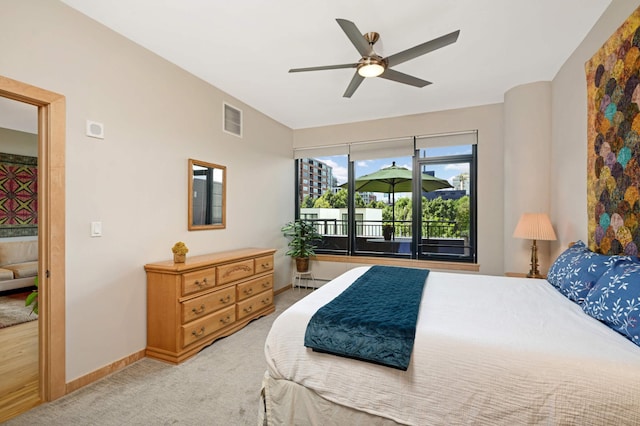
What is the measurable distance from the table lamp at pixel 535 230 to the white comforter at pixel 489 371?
Answer: 4.73 ft

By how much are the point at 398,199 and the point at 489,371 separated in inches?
143

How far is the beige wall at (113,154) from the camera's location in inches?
80.1

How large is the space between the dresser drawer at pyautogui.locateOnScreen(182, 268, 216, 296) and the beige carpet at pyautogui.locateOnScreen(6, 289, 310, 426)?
0.61 metres

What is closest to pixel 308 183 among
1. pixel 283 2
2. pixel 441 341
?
pixel 283 2

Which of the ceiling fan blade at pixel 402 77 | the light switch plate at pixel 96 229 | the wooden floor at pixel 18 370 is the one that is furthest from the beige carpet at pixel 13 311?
the ceiling fan blade at pixel 402 77

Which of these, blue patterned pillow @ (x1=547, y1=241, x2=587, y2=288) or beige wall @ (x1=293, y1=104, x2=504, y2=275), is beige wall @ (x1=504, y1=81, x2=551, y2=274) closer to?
beige wall @ (x1=293, y1=104, x2=504, y2=275)

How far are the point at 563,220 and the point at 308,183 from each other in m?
3.66

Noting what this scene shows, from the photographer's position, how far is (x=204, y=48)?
2.69 metres

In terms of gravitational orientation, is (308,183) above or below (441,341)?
above

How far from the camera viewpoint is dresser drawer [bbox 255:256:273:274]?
11.6 ft

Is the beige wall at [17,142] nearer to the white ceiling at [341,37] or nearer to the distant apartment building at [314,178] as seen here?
the white ceiling at [341,37]

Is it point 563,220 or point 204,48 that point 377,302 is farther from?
point 204,48

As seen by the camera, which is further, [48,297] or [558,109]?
[558,109]

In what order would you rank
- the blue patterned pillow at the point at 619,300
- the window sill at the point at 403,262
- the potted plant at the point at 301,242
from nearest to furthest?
the blue patterned pillow at the point at 619,300
the window sill at the point at 403,262
the potted plant at the point at 301,242
